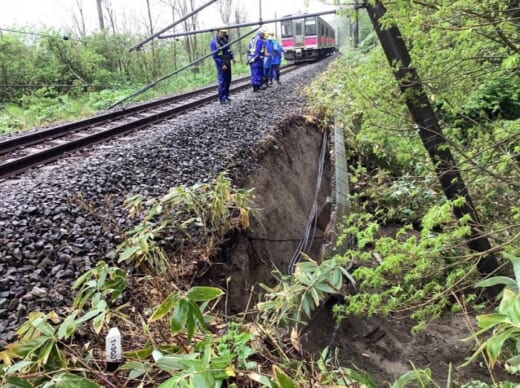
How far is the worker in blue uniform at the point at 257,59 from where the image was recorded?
11.9 meters

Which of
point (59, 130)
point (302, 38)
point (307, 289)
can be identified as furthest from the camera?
point (302, 38)

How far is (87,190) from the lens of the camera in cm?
423

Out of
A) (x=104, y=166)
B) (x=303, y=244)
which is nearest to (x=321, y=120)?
(x=303, y=244)

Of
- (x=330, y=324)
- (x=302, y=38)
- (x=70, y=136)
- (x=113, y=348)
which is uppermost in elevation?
(x=302, y=38)

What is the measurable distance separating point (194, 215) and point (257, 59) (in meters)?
9.08

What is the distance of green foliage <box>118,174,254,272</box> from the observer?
3.48m

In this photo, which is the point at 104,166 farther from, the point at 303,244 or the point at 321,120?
the point at 321,120

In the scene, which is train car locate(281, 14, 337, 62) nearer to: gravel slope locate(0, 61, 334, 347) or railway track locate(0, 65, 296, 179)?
railway track locate(0, 65, 296, 179)

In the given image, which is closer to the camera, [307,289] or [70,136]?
[307,289]

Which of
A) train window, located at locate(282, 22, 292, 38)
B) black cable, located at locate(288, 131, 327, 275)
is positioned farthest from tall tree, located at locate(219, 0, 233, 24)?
black cable, located at locate(288, 131, 327, 275)

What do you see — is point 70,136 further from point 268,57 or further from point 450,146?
point 268,57

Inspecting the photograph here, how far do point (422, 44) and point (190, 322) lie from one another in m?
2.86

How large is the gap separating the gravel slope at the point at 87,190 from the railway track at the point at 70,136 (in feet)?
1.12

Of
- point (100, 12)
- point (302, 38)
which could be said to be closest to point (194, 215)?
point (302, 38)
